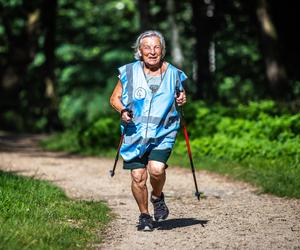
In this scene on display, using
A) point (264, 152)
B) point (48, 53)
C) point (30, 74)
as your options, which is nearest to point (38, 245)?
point (264, 152)

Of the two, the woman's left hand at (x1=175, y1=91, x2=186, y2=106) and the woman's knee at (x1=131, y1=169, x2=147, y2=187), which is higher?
the woman's left hand at (x1=175, y1=91, x2=186, y2=106)

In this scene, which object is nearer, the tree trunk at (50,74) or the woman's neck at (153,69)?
the woman's neck at (153,69)

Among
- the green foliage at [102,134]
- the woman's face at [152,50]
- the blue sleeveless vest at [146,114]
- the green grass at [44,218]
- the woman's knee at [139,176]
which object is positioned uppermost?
the woman's face at [152,50]

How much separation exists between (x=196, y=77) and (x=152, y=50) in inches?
644

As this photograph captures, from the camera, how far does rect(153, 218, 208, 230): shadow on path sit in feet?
24.7

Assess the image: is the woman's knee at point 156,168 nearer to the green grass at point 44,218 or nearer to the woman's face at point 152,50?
the green grass at point 44,218

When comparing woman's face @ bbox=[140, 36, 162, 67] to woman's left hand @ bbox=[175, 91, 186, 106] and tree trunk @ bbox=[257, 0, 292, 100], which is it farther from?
tree trunk @ bbox=[257, 0, 292, 100]

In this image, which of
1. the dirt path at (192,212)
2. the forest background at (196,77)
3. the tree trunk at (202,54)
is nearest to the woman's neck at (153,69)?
the dirt path at (192,212)


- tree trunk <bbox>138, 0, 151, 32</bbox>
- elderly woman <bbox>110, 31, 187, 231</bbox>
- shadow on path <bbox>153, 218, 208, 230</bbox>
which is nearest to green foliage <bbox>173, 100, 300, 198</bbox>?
shadow on path <bbox>153, 218, 208, 230</bbox>

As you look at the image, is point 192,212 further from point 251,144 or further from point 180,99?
point 251,144

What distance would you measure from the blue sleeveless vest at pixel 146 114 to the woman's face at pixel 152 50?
0.12 m

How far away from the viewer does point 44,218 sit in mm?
7180

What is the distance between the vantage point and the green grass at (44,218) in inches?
241

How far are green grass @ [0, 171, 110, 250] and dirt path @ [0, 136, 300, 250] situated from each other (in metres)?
0.23
